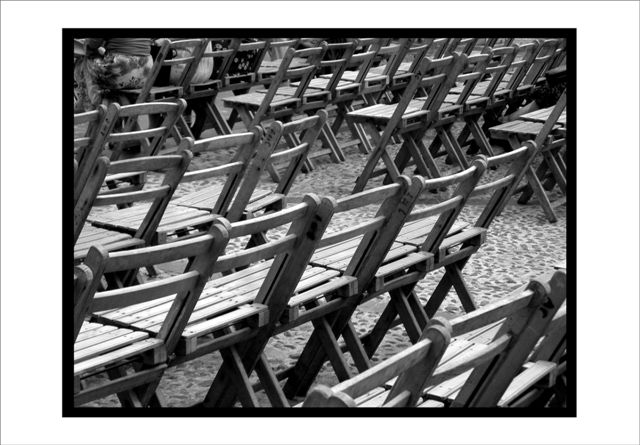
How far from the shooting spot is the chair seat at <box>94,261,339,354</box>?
161 inches

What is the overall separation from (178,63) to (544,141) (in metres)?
2.56

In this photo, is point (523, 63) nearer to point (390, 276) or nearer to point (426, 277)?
point (426, 277)

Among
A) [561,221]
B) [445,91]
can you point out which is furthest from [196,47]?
[561,221]

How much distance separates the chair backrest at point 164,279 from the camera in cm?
358

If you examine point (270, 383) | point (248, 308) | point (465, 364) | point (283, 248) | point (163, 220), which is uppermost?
point (163, 220)

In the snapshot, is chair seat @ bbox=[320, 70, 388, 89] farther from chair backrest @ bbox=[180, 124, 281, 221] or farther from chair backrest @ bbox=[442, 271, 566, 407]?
chair backrest @ bbox=[442, 271, 566, 407]

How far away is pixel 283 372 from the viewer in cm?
481

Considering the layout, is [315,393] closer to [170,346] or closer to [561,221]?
[170,346]

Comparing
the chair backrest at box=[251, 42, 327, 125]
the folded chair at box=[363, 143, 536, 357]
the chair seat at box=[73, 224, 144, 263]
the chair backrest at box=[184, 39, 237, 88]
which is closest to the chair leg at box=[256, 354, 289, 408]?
the folded chair at box=[363, 143, 536, 357]

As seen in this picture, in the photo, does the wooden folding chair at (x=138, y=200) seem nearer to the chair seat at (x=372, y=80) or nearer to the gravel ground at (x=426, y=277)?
the gravel ground at (x=426, y=277)

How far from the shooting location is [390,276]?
16.4 ft

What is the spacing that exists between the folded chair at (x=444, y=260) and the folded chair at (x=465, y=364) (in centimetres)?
127

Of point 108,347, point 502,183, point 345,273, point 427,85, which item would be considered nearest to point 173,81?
point 427,85

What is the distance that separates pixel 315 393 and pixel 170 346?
130 centimetres
